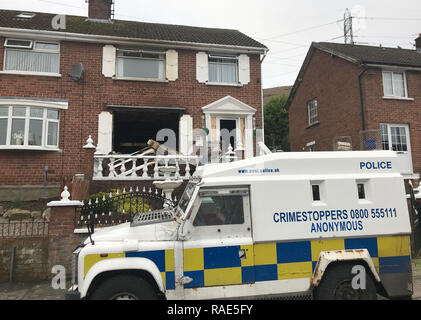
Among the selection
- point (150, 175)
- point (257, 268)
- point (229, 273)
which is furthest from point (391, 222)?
point (150, 175)

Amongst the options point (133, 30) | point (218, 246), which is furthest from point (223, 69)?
point (218, 246)

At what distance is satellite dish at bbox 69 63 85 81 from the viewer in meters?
11.9

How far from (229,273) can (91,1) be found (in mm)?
15841

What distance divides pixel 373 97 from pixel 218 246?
565 inches

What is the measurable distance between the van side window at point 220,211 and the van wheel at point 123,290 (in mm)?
1074

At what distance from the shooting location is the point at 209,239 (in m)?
4.04

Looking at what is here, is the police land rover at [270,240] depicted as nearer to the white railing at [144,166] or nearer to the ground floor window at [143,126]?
the white railing at [144,166]

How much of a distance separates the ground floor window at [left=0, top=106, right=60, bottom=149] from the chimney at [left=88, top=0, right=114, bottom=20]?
626cm

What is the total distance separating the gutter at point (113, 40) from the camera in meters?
11.7

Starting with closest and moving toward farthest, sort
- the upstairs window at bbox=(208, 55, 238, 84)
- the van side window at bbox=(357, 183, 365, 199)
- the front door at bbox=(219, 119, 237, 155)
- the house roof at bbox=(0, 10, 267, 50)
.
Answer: the van side window at bbox=(357, 183, 365, 199) → the house roof at bbox=(0, 10, 267, 50) → the front door at bbox=(219, 119, 237, 155) → the upstairs window at bbox=(208, 55, 238, 84)

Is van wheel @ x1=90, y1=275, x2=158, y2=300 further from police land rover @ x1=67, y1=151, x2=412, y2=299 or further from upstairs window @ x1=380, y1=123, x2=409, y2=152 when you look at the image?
upstairs window @ x1=380, y1=123, x2=409, y2=152

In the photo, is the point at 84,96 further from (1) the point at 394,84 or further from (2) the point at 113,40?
(1) the point at 394,84

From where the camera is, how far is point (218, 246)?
13.1ft

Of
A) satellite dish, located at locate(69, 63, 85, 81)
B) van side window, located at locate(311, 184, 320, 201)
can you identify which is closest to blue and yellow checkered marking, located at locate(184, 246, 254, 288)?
van side window, located at locate(311, 184, 320, 201)
